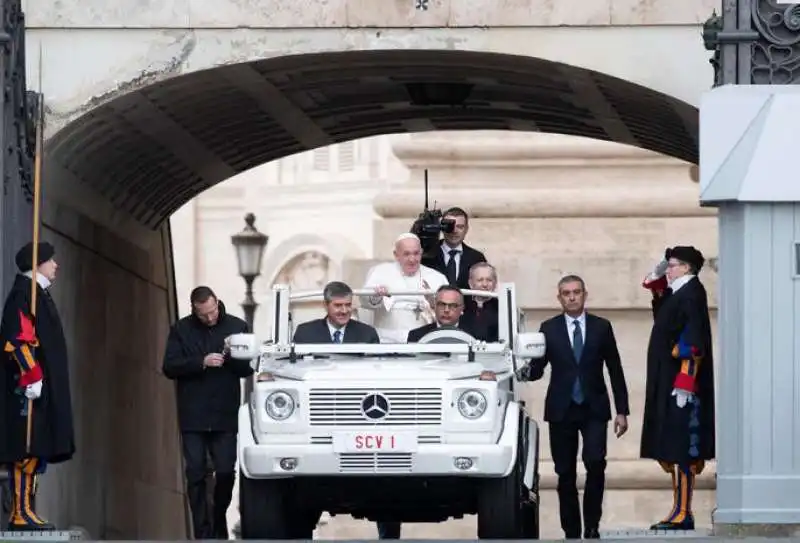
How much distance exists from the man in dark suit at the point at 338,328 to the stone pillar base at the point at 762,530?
2.96 m

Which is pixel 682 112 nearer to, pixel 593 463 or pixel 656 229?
pixel 593 463

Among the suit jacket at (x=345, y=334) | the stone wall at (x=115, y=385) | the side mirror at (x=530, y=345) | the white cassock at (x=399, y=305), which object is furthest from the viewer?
the stone wall at (x=115, y=385)

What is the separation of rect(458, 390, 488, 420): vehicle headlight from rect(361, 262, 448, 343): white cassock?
190 centimetres

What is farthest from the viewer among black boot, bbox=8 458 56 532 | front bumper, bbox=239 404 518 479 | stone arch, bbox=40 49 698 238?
stone arch, bbox=40 49 698 238

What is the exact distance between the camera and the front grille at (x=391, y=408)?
2045 cm

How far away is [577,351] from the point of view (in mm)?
23031

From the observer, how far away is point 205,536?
23.5 m

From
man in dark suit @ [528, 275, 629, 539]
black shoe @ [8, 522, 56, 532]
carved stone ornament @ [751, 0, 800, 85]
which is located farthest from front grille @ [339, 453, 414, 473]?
carved stone ornament @ [751, 0, 800, 85]

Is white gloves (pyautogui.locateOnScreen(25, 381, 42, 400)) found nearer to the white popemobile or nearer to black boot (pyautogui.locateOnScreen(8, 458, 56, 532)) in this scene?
black boot (pyautogui.locateOnScreen(8, 458, 56, 532))

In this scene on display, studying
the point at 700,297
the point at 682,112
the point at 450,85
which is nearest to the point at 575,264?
the point at 450,85

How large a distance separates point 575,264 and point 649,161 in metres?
1.59

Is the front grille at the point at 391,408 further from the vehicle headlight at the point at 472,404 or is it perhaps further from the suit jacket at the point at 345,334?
the suit jacket at the point at 345,334

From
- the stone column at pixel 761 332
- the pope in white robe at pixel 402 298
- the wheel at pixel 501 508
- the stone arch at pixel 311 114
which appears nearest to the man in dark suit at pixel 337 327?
the pope in white robe at pixel 402 298

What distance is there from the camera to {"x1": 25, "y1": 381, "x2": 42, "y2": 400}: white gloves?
69.9ft
